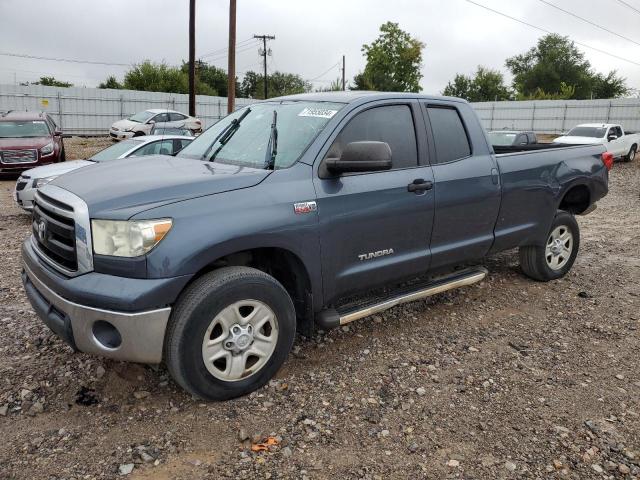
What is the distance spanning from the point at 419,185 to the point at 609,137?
2010cm

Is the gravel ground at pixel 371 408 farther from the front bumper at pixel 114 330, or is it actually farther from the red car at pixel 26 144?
the red car at pixel 26 144

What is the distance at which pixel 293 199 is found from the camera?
131 inches

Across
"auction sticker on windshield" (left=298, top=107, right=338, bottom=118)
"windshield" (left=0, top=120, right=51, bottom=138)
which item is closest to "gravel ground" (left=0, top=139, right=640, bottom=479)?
"auction sticker on windshield" (left=298, top=107, right=338, bottom=118)

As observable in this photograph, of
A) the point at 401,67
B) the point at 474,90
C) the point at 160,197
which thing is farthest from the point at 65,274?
the point at 474,90

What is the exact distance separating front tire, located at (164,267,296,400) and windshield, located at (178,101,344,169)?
2.90ft

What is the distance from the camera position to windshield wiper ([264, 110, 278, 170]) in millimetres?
3555

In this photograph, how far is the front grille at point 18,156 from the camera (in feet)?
A: 41.1

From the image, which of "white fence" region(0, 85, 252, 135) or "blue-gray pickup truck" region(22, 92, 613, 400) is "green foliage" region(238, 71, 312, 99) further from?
"blue-gray pickup truck" region(22, 92, 613, 400)

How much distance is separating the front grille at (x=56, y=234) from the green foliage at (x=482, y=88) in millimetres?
65485

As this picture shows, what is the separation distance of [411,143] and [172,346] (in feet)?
7.49

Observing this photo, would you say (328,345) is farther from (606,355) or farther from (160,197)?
(606,355)

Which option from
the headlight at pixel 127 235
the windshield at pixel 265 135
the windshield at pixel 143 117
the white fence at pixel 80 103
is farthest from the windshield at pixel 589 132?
the white fence at pixel 80 103

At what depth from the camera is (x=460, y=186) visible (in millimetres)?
4297

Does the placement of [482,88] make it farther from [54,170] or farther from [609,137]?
[54,170]
